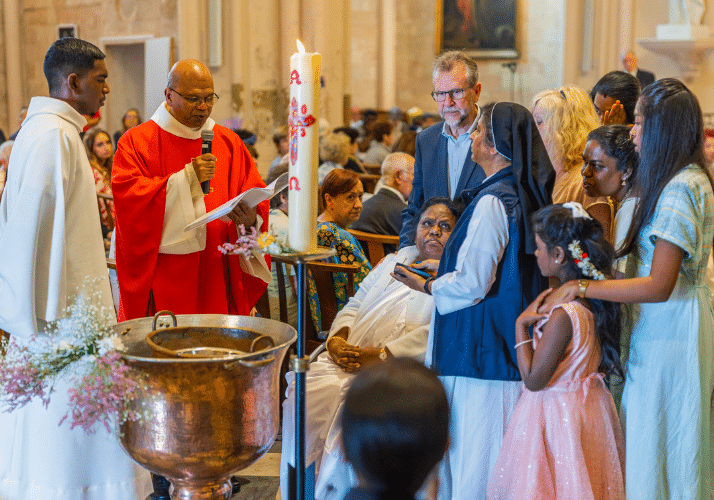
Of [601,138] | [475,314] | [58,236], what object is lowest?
[475,314]

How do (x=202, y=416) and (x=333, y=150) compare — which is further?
(x=333, y=150)

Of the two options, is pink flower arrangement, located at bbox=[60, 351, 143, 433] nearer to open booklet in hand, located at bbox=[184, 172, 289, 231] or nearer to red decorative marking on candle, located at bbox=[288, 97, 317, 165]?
red decorative marking on candle, located at bbox=[288, 97, 317, 165]

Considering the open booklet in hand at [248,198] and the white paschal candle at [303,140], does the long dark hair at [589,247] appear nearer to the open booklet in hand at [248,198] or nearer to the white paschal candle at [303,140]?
the open booklet in hand at [248,198]

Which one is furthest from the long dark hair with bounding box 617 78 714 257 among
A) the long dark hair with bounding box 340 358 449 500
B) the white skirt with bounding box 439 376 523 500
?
the long dark hair with bounding box 340 358 449 500

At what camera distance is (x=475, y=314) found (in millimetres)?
2350

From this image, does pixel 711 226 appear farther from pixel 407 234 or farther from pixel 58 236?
pixel 58 236

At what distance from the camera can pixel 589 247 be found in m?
2.25

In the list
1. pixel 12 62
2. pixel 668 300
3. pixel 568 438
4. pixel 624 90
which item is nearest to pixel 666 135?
pixel 668 300

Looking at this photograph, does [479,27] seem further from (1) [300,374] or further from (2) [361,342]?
(1) [300,374]

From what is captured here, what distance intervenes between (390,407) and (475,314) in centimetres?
106

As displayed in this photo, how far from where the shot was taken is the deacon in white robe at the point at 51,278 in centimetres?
233

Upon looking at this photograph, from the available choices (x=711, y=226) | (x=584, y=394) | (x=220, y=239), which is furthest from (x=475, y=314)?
(x=220, y=239)

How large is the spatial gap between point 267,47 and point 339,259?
19.8 feet

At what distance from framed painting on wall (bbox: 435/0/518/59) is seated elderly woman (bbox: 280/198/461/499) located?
1092 centimetres
